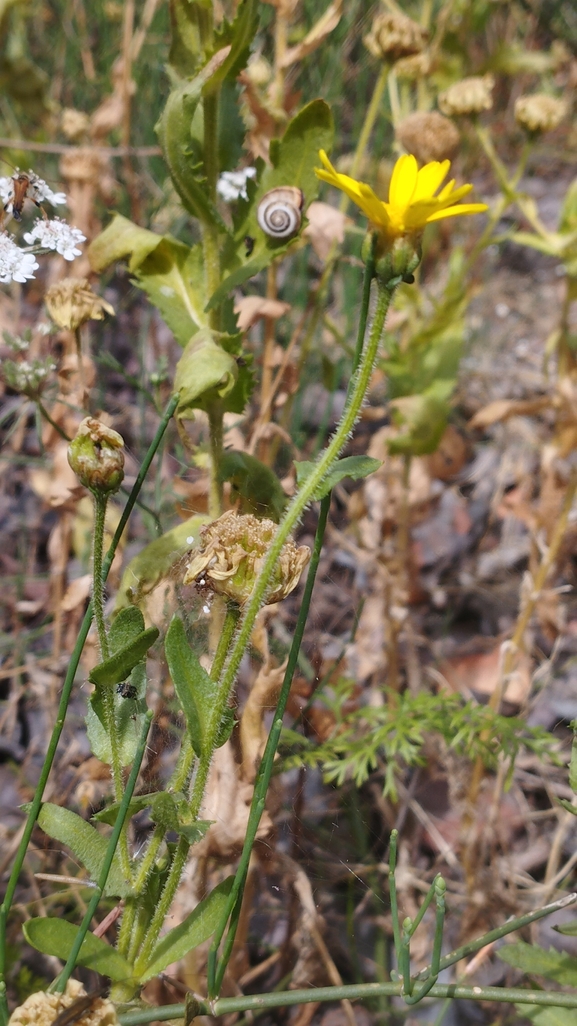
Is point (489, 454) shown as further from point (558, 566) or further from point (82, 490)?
point (82, 490)

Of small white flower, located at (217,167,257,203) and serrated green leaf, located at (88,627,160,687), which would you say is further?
small white flower, located at (217,167,257,203)

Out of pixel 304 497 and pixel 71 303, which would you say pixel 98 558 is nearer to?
pixel 304 497

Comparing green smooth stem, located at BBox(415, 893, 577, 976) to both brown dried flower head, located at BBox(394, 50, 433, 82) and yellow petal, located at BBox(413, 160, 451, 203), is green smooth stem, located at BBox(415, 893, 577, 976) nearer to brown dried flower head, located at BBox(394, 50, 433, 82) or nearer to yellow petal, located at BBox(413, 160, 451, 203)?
yellow petal, located at BBox(413, 160, 451, 203)

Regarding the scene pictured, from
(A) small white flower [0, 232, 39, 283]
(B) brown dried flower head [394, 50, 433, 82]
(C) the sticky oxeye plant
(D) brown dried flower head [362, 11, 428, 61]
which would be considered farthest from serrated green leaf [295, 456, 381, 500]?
(B) brown dried flower head [394, 50, 433, 82]

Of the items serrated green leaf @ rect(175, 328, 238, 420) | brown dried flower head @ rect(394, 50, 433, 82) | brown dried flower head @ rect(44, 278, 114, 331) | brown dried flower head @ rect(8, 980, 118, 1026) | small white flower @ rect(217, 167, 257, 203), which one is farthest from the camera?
brown dried flower head @ rect(394, 50, 433, 82)

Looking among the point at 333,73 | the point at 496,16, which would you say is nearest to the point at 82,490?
the point at 333,73
